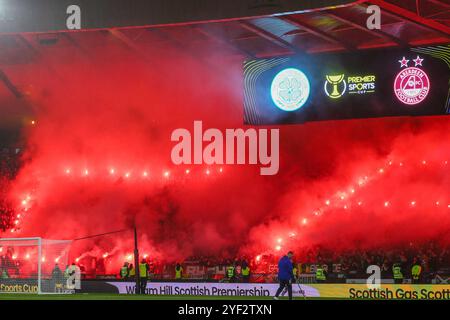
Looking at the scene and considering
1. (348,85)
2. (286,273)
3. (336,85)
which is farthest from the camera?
(336,85)

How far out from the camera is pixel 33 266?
23188 millimetres

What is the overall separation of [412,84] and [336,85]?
1990 millimetres

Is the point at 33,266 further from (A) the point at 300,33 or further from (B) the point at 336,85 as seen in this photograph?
(A) the point at 300,33

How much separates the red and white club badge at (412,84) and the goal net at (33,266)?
11.3 meters

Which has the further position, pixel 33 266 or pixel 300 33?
pixel 300 33

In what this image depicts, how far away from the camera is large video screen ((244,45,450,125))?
1903 cm

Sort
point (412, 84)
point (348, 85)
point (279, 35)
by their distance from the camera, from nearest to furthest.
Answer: point (412, 84) < point (348, 85) < point (279, 35)

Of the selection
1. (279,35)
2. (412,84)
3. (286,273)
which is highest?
(279,35)

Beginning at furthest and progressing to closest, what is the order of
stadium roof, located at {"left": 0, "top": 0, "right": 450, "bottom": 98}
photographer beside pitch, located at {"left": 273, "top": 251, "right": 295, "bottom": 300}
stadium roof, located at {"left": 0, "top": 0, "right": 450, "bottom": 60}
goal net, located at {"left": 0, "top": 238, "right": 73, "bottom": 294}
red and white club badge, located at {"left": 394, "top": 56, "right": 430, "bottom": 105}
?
goal net, located at {"left": 0, "top": 238, "right": 73, "bottom": 294} < stadium roof, located at {"left": 0, "top": 0, "right": 450, "bottom": 98} < stadium roof, located at {"left": 0, "top": 0, "right": 450, "bottom": 60} < red and white club badge, located at {"left": 394, "top": 56, "right": 430, "bottom": 105} < photographer beside pitch, located at {"left": 273, "top": 251, "right": 295, "bottom": 300}

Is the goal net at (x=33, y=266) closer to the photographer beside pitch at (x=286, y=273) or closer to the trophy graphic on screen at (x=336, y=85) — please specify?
the photographer beside pitch at (x=286, y=273)

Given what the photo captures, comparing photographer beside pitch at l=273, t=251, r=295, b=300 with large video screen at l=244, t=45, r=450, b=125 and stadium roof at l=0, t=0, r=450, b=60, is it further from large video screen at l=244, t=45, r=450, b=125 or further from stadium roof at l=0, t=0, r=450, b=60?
stadium roof at l=0, t=0, r=450, b=60

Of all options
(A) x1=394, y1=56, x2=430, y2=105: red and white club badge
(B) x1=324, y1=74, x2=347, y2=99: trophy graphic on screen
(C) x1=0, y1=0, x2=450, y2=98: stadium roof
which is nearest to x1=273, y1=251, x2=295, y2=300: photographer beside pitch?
(B) x1=324, y1=74, x2=347, y2=99: trophy graphic on screen

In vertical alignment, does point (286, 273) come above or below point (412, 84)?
below

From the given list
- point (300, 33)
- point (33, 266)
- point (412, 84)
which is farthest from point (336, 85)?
point (33, 266)
